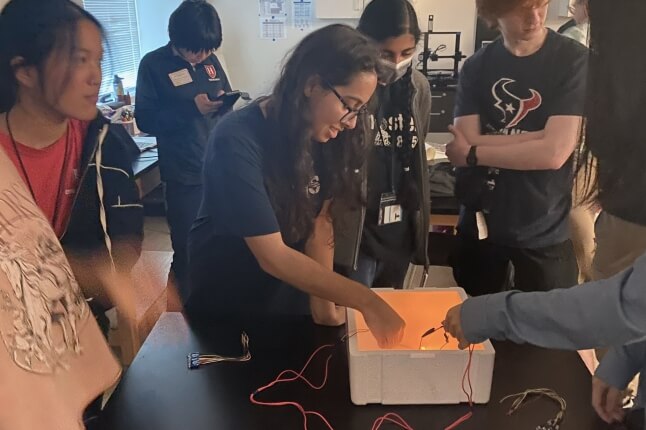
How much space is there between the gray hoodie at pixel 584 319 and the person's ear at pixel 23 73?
809 mm

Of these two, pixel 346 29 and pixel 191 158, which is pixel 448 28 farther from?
pixel 346 29

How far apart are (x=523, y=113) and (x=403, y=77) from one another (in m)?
0.33

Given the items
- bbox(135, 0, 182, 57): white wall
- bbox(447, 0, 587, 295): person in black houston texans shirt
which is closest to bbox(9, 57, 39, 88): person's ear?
bbox(447, 0, 587, 295): person in black houston texans shirt

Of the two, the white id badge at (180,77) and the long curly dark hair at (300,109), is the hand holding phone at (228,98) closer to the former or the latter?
the white id badge at (180,77)

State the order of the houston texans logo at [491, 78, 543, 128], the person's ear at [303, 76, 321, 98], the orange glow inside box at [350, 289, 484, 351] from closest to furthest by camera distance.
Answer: the orange glow inside box at [350, 289, 484, 351] < the person's ear at [303, 76, 321, 98] < the houston texans logo at [491, 78, 543, 128]

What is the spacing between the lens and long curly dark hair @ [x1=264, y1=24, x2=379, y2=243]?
1174mm

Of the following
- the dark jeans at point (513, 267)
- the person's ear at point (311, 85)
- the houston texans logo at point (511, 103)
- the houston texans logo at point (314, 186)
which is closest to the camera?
the person's ear at point (311, 85)

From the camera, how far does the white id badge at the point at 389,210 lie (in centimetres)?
163

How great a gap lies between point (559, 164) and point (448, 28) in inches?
92.1

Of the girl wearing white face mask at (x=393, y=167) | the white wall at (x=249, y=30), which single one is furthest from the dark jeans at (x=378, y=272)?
the white wall at (x=249, y=30)

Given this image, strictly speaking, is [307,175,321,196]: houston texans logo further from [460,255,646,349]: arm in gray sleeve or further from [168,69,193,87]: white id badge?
[168,69,193,87]: white id badge

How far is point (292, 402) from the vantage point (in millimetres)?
977

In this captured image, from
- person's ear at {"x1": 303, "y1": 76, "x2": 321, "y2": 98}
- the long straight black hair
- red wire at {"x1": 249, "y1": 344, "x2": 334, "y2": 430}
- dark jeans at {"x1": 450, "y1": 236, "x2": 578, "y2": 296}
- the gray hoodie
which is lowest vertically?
dark jeans at {"x1": 450, "y1": 236, "x2": 578, "y2": 296}

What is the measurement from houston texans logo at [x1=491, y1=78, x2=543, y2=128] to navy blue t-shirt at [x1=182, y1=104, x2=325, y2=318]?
534 mm
